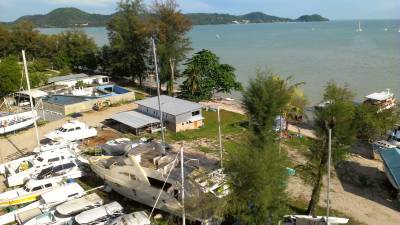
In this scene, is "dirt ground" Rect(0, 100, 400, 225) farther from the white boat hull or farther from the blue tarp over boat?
the blue tarp over boat

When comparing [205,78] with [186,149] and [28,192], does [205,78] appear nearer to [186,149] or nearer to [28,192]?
[186,149]

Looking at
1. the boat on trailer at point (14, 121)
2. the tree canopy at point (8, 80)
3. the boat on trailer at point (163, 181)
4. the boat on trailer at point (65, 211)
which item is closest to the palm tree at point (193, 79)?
the boat on trailer at point (14, 121)

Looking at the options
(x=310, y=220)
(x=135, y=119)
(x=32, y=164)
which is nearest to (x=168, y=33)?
(x=135, y=119)

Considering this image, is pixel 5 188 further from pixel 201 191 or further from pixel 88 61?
pixel 88 61

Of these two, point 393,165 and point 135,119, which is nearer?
point 393,165

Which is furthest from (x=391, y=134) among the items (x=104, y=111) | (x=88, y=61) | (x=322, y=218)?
(x=88, y=61)

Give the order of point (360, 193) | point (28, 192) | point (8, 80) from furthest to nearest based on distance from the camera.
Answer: point (8, 80) < point (360, 193) < point (28, 192)
